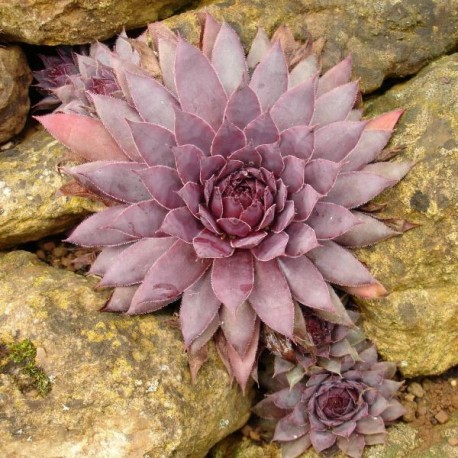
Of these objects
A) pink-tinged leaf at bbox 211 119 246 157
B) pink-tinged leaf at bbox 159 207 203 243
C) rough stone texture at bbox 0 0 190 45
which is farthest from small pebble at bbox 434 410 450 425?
rough stone texture at bbox 0 0 190 45

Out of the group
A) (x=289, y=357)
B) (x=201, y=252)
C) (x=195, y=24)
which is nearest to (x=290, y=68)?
(x=195, y=24)

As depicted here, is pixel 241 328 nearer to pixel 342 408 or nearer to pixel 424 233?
pixel 342 408

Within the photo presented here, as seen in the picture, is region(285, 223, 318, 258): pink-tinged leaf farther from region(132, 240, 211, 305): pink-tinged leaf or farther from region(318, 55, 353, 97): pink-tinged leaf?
region(318, 55, 353, 97): pink-tinged leaf

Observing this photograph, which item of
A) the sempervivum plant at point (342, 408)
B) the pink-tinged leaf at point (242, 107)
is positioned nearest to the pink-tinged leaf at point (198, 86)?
the pink-tinged leaf at point (242, 107)

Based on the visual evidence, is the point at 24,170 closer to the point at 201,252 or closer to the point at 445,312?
the point at 201,252

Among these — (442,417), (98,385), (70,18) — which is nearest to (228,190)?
(98,385)
